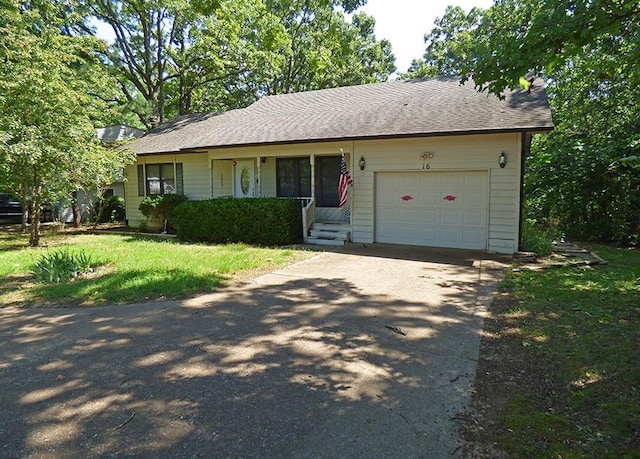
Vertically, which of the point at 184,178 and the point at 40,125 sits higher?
the point at 40,125

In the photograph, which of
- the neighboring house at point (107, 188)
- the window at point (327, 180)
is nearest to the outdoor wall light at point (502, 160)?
the window at point (327, 180)

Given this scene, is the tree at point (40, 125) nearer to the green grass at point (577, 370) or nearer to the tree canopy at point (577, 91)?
the tree canopy at point (577, 91)

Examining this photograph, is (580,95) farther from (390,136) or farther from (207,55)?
(207,55)

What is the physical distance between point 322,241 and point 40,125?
7672 mm

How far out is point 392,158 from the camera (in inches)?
421

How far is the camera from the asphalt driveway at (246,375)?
2.57 metres

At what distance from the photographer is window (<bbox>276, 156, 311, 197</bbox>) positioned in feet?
43.1

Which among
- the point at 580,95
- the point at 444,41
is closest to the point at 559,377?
the point at 580,95

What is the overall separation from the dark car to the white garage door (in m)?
16.6

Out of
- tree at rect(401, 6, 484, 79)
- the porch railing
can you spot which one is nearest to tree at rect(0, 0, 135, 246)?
the porch railing

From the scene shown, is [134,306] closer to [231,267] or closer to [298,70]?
[231,267]

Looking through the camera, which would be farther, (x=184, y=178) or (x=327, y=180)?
(x=184, y=178)

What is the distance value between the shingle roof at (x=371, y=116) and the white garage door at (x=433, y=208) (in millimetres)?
1243

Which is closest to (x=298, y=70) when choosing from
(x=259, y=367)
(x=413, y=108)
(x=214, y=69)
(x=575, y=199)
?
(x=214, y=69)
